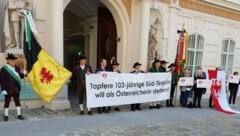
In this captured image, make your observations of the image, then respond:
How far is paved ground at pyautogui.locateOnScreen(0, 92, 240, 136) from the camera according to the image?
237 inches

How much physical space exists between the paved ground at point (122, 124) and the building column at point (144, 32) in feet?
7.92

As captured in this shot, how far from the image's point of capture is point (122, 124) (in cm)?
692

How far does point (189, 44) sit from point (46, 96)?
833 centimetres

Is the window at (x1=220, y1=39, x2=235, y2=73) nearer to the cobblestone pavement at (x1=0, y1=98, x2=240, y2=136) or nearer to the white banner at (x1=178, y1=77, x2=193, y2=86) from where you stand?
the white banner at (x1=178, y1=77, x2=193, y2=86)

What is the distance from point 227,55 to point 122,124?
10679 mm

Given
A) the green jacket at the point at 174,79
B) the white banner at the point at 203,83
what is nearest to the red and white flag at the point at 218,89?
the white banner at the point at 203,83

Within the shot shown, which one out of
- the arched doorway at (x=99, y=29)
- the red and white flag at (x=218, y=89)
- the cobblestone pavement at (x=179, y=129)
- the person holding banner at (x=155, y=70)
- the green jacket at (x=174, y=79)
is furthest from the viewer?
the arched doorway at (x=99, y=29)

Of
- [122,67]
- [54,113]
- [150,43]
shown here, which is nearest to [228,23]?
[150,43]

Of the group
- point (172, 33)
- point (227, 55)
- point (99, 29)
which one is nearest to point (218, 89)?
point (172, 33)

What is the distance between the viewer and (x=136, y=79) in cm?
878

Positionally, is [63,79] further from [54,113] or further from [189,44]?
[189,44]

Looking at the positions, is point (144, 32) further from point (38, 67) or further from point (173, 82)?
point (38, 67)

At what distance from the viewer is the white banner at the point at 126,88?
788 centimetres

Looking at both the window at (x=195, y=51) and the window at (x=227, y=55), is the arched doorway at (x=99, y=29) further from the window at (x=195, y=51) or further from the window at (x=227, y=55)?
the window at (x=227, y=55)
